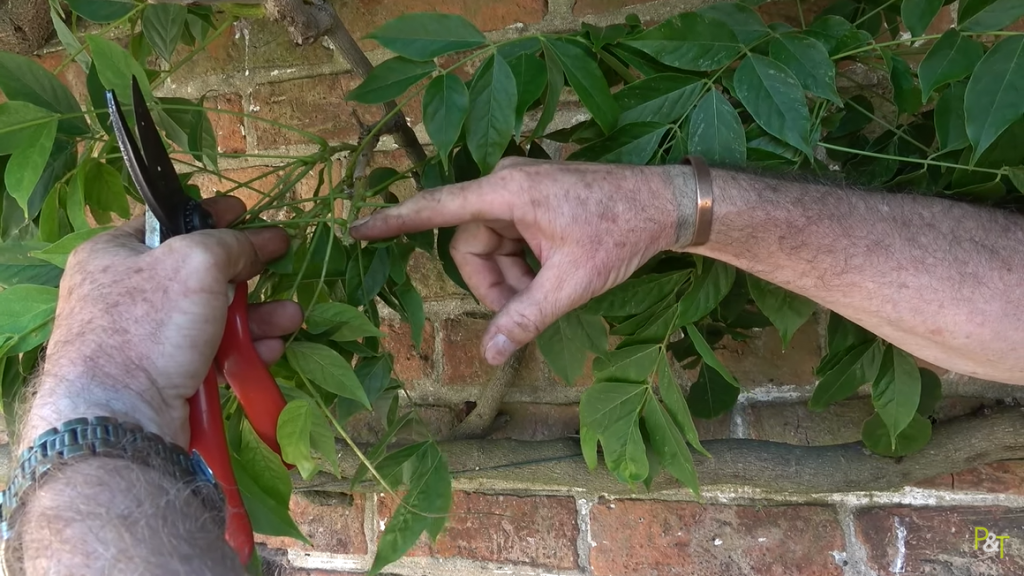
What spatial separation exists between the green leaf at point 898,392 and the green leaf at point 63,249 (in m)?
0.57

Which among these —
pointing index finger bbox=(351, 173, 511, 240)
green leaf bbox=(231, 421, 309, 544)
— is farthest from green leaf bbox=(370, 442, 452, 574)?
pointing index finger bbox=(351, 173, 511, 240)

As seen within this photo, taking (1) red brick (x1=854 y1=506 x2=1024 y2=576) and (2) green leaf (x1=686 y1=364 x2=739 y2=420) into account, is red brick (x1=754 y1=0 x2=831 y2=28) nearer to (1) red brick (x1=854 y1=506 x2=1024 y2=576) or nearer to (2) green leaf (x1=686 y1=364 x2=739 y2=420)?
(2) green leaf (x1=686 y1=364 x2=739 y2=420)

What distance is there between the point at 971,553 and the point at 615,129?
0.57 metres

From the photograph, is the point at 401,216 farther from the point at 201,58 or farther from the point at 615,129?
the point at 201,58

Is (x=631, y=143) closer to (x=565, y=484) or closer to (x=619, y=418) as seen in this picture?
(x=619, y=418)

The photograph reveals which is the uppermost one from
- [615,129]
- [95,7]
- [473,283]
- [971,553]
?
[95,7]

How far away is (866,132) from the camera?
2.13ft

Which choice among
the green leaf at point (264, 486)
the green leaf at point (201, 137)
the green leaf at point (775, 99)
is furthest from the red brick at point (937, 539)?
the green leaf at point (201, 137)

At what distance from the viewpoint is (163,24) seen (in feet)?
1.83

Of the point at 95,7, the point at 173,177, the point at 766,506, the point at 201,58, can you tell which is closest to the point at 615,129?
the point at 173,177

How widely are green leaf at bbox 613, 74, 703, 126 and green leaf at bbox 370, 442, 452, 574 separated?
27 cm

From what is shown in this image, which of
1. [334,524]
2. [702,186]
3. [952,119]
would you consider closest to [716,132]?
[702,186]

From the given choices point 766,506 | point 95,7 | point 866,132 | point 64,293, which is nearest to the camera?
point 64,293

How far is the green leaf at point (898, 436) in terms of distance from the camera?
0.61 metres
